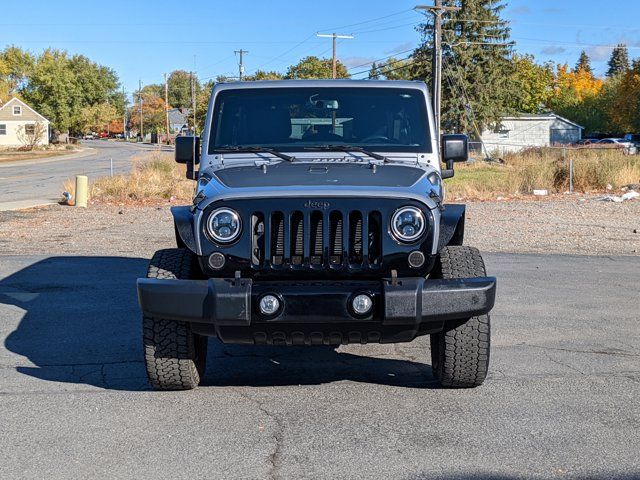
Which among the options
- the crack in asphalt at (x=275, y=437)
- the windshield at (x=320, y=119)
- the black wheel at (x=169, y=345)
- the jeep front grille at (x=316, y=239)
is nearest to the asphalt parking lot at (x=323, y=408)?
the crack in asphalt at (x=275, y=437)

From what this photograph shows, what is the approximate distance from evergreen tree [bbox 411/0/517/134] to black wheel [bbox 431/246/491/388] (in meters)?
57.1

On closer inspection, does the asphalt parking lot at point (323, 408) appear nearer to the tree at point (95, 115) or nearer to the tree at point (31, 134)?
the tree at point (31, 134)

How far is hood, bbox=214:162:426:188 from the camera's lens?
18.4 ft

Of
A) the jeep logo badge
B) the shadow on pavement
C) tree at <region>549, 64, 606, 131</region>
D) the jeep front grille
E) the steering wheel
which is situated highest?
Result: tree at <region>549, 64, 606, 131</region>

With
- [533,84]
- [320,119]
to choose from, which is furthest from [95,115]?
[320,119]

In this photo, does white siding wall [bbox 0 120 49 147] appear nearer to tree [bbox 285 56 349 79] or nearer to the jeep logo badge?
tree [bbox 285 56 349 79]

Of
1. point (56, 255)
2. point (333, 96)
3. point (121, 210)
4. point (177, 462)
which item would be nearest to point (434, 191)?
point (333, 96)

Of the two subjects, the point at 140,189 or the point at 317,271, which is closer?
the point at 317,271

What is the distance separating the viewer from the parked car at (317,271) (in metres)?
5.07

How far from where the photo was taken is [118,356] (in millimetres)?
6836

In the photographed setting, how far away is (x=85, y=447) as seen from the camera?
15.5 feet

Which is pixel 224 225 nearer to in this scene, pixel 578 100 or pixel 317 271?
pixel 317 271

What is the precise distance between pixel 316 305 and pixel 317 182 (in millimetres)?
904

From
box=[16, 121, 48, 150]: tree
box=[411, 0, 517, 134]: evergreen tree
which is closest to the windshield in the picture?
box=[411, 0, 517, 134]: evergreen tree
